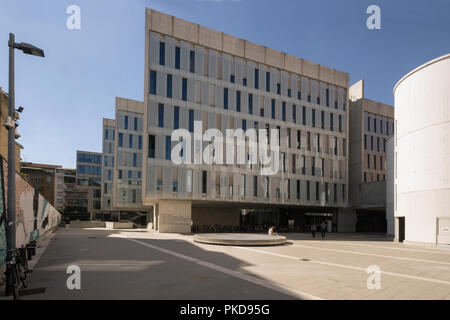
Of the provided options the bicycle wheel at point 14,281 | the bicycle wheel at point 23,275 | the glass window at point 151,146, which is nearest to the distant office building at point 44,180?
the glass window at point 151,146

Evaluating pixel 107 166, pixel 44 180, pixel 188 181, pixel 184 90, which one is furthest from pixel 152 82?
pixel 44 180

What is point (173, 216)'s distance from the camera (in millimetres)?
35594

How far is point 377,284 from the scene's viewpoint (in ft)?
31.0

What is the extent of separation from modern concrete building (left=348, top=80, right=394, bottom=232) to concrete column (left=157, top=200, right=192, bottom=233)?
85.0 feet

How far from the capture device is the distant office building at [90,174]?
9212 centimetres

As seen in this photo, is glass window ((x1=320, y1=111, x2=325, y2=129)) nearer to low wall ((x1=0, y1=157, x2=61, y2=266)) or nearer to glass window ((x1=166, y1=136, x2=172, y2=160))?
glass window ((x1=166, y1=136, x2=172, y2=160))

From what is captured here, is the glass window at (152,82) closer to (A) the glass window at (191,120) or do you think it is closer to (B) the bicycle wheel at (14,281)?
(A) the glass window at (191,120)

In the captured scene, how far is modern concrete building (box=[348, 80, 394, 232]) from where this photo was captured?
162 feet

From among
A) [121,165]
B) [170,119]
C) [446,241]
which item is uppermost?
[170,119]

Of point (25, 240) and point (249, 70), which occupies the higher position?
point (249, 70)

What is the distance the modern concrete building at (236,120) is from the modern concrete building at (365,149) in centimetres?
368
